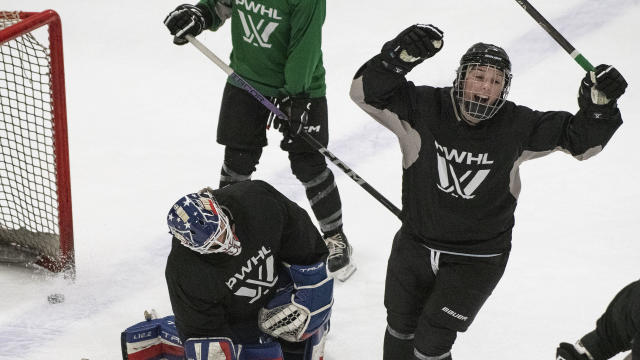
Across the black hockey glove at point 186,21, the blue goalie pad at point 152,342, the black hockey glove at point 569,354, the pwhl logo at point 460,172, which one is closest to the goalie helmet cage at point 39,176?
the black hockey glove at point 186,21

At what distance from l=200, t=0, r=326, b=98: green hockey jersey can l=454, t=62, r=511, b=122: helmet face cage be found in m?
0.91

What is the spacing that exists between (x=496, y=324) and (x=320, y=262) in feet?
2.51

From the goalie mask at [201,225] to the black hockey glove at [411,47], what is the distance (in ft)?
1.97

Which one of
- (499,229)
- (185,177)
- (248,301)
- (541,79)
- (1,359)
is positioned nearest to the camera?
(499,229)

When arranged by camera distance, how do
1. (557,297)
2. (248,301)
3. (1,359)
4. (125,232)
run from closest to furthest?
(248,301) < (1,359) < (557,297) < (125,232)

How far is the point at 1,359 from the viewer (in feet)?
9.69

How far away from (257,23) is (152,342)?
112 centimetres

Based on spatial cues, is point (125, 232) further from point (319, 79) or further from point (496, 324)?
point (496, 324)

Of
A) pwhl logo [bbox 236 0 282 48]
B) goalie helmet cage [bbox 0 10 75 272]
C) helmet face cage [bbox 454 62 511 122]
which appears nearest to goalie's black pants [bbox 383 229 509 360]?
helmet face cage [bbox 454 62 511 122]

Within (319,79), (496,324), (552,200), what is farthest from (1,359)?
(552,200)

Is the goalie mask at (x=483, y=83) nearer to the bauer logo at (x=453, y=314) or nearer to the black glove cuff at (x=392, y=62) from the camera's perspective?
the black glove cuff at (x=392, y=62)

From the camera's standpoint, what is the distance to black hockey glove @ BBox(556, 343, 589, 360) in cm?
200

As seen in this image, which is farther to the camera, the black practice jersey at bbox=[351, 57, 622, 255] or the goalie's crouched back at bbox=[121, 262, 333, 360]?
the goalie's crouched back at bbox=[121, 262, 333, 360]

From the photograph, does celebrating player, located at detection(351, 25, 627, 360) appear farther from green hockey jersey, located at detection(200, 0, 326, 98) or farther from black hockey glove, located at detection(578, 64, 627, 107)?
green hockey jersey, located at detection(200, 0, 326, 98)
